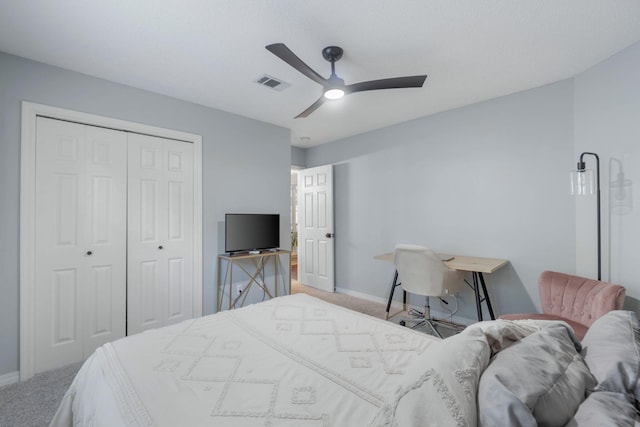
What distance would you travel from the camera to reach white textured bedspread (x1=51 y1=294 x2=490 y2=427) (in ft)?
2.73

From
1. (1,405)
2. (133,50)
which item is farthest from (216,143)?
(1,405)

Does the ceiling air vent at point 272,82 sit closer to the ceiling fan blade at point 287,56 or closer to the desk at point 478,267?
the ceiling fan blade at point 287,56

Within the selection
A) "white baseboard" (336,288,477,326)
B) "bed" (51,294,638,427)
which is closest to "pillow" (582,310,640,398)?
"bed" (51,294,638,427)

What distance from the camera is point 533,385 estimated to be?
781 mm

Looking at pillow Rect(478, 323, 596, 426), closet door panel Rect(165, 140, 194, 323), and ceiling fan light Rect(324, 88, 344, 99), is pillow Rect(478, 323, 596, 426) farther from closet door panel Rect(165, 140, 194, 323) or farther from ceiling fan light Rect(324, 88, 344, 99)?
closet door panel Rect(165, 140, 194, 323)

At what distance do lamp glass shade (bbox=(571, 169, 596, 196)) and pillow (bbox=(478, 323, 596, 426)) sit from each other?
1864 mm

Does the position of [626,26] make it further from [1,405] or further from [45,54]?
[1,405]

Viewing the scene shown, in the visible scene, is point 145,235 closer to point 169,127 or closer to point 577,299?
point 169,127

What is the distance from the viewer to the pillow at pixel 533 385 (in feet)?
2.33

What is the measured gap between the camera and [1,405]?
1.97 metres

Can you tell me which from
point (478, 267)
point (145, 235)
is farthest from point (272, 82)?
point (478, 267)

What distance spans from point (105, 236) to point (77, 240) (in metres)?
0.20

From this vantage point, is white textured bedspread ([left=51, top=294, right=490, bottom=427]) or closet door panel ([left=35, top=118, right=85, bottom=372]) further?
closet door panel ([left=35, top=118, right=85, bottom=372])

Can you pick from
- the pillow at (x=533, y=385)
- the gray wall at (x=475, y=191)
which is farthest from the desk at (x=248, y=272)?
the pillow at (x=533, y=385)
